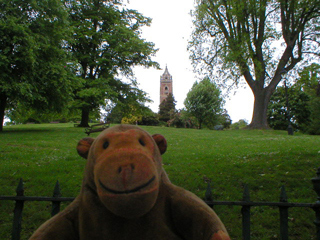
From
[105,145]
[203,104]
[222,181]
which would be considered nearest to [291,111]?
[203,104]

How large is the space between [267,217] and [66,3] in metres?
24.9

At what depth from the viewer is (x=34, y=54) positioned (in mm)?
15367

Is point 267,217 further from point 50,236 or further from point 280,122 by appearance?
point 280,122

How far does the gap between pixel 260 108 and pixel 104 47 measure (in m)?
16.7

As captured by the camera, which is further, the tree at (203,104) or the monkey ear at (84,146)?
the tree at (203,104)

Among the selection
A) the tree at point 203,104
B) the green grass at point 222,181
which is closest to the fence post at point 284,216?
the green grass at point 222,181

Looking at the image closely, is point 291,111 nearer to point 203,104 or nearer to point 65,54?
point 203,104

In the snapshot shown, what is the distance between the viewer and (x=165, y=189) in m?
1.81

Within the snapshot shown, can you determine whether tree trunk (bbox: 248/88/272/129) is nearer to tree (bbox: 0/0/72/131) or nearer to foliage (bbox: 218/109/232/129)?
tree (bbox: 0/0/72/131)

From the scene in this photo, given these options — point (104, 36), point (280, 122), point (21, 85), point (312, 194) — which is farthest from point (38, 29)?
point (280, 122)

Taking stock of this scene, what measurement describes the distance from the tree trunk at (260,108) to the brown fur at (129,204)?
24.1m

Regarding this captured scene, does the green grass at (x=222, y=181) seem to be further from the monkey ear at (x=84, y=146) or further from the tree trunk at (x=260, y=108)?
the tree trunk at (x=260, y=108)

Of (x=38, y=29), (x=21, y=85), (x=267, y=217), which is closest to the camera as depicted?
(x=267, y=217)

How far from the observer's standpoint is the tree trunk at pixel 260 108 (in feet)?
78.7
